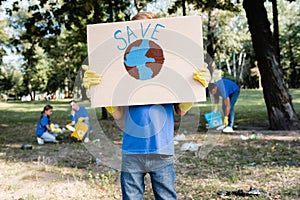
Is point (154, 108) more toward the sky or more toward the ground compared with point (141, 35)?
more toward the ground

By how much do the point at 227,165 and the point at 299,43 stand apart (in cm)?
4098

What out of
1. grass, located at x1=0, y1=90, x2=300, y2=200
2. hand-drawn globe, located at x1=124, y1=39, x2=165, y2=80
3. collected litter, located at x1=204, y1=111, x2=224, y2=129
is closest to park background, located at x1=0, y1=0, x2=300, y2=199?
grass, located at x1=0, y1=90, x2=300, y2=200

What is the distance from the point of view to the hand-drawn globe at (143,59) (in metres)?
2.54

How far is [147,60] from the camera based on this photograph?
254 centimetres

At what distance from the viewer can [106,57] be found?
261 cm

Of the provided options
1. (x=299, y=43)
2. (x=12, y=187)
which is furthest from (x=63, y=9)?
(x=299, y=43)

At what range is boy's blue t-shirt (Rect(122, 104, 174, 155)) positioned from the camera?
2.51 meters

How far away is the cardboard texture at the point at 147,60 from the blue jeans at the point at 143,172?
38 cm

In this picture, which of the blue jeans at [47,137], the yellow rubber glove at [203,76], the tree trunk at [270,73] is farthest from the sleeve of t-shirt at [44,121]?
the yellow rubber glove at [203,76]

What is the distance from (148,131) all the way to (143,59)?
0.49m

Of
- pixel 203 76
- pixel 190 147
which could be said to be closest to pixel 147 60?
pixel 203 76

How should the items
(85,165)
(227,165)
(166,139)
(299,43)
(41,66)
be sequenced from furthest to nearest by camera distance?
(41,66), (299,43), (85,165), (227,165), (166,139)

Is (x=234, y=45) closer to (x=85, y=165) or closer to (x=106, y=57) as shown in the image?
(x=85, y=165)

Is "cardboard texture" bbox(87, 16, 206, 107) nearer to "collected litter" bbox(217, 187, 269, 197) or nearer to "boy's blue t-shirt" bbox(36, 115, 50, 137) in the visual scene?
"collected litter" bbox(217, 187, 269, 197)
